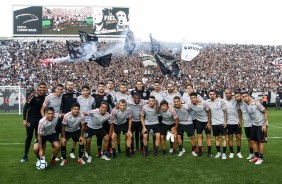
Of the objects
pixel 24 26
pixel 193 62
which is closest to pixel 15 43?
pixel 24 26

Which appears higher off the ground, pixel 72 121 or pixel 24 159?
pixel 72 121

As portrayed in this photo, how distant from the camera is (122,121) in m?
10.1

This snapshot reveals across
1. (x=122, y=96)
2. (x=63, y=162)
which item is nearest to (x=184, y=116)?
(x=122, y=96)

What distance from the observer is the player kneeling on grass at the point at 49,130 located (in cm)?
852

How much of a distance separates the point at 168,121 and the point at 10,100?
1772 cm

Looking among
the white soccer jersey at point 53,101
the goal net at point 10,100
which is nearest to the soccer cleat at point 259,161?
the white soccer jersey at point 53,101

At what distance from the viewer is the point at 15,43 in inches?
1698

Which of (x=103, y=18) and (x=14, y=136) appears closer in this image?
(x=14, y=136)

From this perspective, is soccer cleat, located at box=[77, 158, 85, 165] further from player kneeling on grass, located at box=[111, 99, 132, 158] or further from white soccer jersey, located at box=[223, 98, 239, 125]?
white soccer jersey, located at box=[223, 98, 239, 125]

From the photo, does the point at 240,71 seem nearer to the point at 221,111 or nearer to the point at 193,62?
the point at 193,62

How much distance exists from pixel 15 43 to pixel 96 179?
39.2 meters

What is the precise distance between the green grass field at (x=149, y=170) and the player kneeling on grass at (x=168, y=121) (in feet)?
1.95

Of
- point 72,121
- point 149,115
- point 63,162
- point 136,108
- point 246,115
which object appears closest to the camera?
point 63,162

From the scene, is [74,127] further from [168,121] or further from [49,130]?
[168,121]
